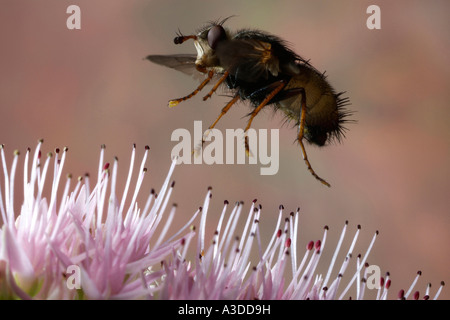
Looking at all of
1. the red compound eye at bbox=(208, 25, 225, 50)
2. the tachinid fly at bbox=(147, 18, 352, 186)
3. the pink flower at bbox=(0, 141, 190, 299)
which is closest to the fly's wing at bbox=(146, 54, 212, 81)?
the tachinid fly at bbox=(147, 18, 352, 186)

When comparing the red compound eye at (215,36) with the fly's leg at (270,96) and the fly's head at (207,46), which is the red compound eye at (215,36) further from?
the fly's leg at (270,96)

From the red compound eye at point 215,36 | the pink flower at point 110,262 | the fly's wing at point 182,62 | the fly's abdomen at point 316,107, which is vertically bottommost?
the pink flower at point 110,262

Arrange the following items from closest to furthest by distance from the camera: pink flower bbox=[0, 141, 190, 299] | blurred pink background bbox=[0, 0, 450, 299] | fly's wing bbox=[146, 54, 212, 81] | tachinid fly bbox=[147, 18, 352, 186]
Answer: pink flower bbox=[0, 141, 190, 299]
tachinid fly bbox=[147, 18, 352, 186]
fly's wing bbox=[146, 54, 212, 81]
blurred pink background bbox=[0, 0, 450, 299]

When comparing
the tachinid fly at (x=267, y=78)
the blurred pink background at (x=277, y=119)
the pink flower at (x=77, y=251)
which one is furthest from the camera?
the blurred pink background at (x=277, y=119)

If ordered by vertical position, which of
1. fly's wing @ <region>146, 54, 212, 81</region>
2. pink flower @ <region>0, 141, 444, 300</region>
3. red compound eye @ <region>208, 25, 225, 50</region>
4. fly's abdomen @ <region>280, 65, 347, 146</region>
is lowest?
pink flower @ <region>0, 141, 444, 300</region>

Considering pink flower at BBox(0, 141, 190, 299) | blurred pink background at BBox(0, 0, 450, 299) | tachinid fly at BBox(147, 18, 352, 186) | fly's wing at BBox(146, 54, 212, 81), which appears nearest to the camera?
pink flower at BBox(0, 141, 190, 299)

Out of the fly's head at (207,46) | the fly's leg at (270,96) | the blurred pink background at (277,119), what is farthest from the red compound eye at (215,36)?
the blurred pink background at (277,119)

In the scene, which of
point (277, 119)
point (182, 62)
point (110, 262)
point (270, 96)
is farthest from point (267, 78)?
point (277, 119)

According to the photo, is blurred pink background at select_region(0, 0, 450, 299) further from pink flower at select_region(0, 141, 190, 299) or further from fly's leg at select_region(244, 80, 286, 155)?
pink flower at select_region(0, 141, 190, 299)

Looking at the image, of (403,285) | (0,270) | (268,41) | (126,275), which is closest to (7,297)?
(0,270)

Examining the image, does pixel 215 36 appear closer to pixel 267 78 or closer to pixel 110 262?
pixel 267 78

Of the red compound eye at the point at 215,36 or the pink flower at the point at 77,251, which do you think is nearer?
the pink flower at the point at 77,251
